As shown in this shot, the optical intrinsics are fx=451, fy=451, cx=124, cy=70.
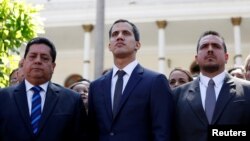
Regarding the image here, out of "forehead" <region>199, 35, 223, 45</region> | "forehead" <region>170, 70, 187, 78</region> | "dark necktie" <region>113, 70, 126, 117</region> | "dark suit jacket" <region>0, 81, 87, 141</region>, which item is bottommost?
"dark suit jacket" <region>0, 81, 87, 141</region>

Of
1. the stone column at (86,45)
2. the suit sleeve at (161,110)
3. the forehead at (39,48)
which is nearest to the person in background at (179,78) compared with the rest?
the suit sleeve at (161,110)

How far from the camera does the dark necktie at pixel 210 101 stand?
4344mm

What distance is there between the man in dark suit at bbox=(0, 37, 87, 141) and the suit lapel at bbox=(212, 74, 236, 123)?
1323mm

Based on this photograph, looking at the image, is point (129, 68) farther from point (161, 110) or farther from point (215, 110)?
point (215, 110)

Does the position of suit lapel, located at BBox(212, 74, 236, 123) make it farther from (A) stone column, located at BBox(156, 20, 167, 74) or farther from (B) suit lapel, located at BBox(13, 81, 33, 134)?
(A) stone column, located at BBox(156, 20, 167, 74)

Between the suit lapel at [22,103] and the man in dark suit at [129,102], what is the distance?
0.65 metres

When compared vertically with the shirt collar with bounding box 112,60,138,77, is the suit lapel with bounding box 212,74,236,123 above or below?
below

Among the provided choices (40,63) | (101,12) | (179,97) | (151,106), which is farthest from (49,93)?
(101,12)

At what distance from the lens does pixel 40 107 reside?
4438 millimetres

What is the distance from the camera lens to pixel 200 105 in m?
4.39

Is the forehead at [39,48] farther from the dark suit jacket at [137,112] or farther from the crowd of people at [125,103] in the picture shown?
the dark suit jacket at [137,112]

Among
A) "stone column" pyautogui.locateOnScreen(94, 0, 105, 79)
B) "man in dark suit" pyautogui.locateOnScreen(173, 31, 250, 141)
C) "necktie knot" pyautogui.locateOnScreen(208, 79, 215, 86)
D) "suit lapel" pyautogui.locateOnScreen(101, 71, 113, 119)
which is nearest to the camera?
"man in dark suit" pyautogui.locateOnScreen(173, 31, 250, 141)

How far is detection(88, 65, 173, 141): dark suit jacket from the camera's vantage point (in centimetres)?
432

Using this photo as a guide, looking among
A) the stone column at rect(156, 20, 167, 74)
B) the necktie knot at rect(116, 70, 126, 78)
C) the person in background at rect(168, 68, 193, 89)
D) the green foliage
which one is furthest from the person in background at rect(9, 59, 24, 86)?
the stone column at rect(156, 20, 167, 74)
